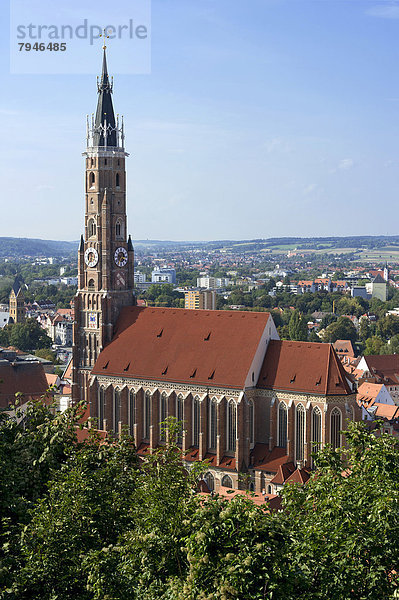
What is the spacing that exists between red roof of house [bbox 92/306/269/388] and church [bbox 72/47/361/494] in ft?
0.34

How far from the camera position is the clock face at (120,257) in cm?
8219

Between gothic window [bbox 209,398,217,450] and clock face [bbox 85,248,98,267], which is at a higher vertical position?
clock face [bbox 85,248,98,267]

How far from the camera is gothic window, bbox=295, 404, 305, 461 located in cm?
6756

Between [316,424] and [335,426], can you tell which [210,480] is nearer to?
[316,424]

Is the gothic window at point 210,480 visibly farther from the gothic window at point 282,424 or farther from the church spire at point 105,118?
the church spire at point 105,118

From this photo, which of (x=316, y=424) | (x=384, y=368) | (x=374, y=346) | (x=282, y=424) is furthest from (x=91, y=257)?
(x=374, y=346)

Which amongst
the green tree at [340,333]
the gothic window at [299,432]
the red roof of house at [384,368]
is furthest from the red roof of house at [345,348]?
the gothic window at [299,432]

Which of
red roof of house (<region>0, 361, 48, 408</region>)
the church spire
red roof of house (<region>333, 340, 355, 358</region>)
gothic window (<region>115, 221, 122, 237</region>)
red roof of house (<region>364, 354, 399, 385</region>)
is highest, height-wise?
the church spire

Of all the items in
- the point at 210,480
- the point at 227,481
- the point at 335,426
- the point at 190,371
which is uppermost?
the point at 190,371

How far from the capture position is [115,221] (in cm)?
8194

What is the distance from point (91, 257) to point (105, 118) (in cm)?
1379

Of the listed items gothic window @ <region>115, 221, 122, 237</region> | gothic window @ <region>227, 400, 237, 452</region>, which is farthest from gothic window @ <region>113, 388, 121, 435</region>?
gothic window @ <region>115, 221, 122, 237</region>

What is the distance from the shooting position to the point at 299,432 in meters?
67.8

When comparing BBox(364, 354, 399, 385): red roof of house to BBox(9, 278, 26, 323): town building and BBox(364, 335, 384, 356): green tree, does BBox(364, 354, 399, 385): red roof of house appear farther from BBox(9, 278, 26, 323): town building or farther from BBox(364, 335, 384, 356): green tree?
BBox(9, 278, 26, 323): town building
